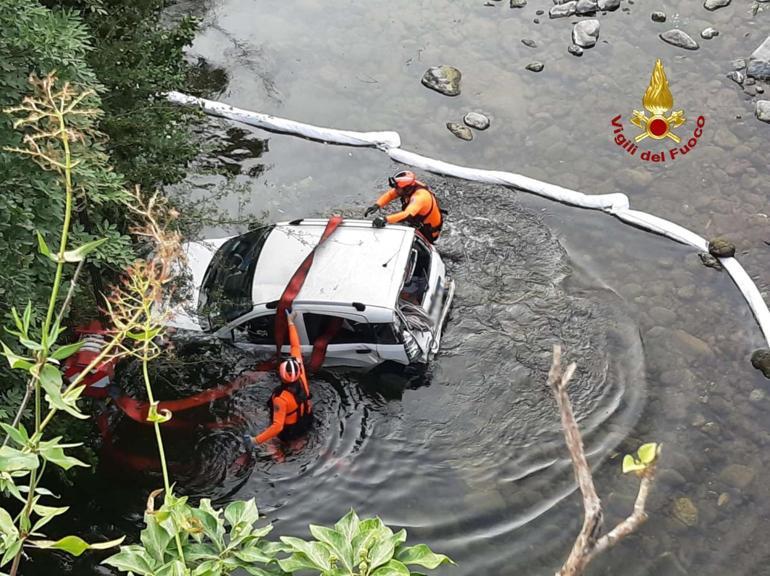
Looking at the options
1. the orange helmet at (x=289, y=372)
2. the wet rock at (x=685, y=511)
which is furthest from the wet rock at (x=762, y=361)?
the orange helmet at (x=289, y=372)

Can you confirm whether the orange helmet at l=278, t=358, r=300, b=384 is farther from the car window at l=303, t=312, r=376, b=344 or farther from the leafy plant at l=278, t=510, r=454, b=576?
the leafy plant at l=278, t=510, r=454, b=576

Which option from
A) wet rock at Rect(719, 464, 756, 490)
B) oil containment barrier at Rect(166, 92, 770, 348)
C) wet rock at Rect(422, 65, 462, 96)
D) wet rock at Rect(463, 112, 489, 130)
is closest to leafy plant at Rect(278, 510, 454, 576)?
wet rock at Rect(719, 464, 756, 490)

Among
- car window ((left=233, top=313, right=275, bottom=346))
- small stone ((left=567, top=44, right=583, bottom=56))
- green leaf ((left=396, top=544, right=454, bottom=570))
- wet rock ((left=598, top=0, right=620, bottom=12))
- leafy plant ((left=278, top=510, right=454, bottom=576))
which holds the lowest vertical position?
car window ((left=233, top=313, right=275, bottom=346))

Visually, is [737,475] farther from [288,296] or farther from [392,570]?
[392,570]

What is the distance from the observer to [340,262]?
8492mm

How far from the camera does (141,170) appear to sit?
815 centimetres

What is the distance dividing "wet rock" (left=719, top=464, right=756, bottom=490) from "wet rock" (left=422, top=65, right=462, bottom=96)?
24.7 ft

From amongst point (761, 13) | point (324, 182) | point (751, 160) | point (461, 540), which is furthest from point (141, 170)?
point (761, 13)

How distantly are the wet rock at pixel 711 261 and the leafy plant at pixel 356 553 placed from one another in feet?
27.0

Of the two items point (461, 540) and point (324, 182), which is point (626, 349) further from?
point (324, 182)

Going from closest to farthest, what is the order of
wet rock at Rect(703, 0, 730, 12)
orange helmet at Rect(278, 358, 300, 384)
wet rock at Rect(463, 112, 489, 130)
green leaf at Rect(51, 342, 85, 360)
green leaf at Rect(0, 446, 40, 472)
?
green leaf at Rect(51, 342, 85, 360) < green leaf at Rect(0, 446, 40, 472) < orange helmet at Rect(278, 358, 300, 384) < wet rock at Rect(463, 112, 489, 130) < wet rock at Rect(703, 0, 730, 12)

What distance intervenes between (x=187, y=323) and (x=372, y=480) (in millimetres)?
2726

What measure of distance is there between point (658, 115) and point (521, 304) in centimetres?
473

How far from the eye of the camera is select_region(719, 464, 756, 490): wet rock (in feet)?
25.8
